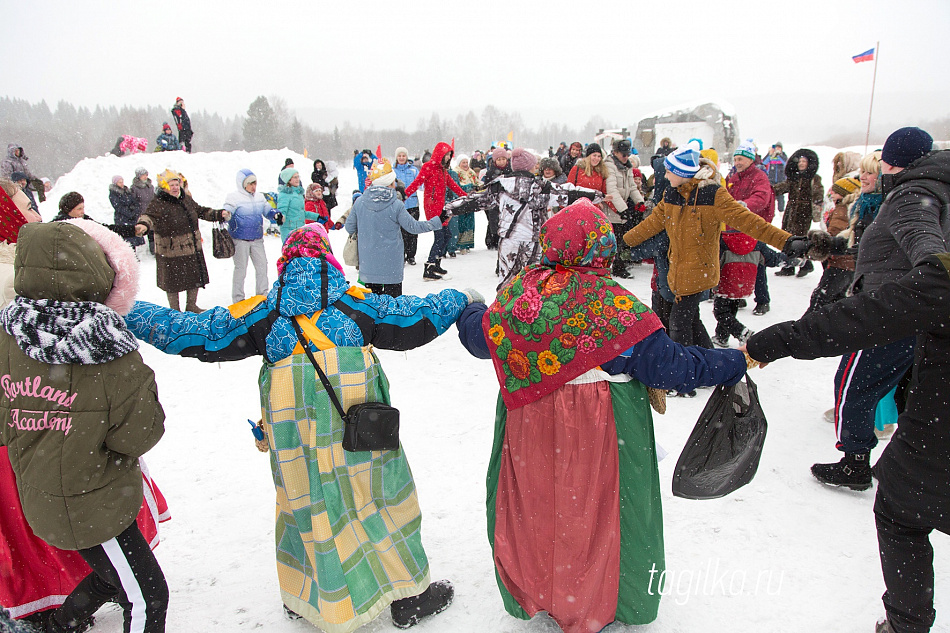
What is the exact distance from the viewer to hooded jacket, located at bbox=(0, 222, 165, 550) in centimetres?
190

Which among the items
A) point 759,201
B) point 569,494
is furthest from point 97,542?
point 759,201

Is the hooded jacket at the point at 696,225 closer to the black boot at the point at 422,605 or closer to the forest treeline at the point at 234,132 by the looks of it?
the black boot at the point at 422,605

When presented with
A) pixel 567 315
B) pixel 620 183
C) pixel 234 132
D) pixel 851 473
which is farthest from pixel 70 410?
pixel 234 132

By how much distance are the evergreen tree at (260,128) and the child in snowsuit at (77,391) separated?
2011 inches

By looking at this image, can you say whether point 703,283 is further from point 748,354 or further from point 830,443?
point 748,354

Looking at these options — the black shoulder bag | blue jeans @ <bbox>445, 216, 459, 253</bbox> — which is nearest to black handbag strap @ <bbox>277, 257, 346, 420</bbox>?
the black shoulder bag

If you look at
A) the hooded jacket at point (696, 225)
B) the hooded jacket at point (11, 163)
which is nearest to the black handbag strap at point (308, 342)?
the hooded jacket at point (696, 225)

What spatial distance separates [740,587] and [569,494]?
126 centimetres

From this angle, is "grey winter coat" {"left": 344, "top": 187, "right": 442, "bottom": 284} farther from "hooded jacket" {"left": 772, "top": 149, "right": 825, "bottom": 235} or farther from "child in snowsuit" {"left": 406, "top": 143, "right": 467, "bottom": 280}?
"hooded jacket" {"left": 772, "top": 149, "right": 825, "bottom": 235}

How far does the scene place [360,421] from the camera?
2248 mm

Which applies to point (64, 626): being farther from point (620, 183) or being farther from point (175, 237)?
point (620, 183)

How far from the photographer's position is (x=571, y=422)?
86.0 inches

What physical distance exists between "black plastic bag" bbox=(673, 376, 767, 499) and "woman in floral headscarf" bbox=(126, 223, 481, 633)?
1172 millimetres

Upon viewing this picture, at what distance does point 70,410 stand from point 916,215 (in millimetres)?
3552
